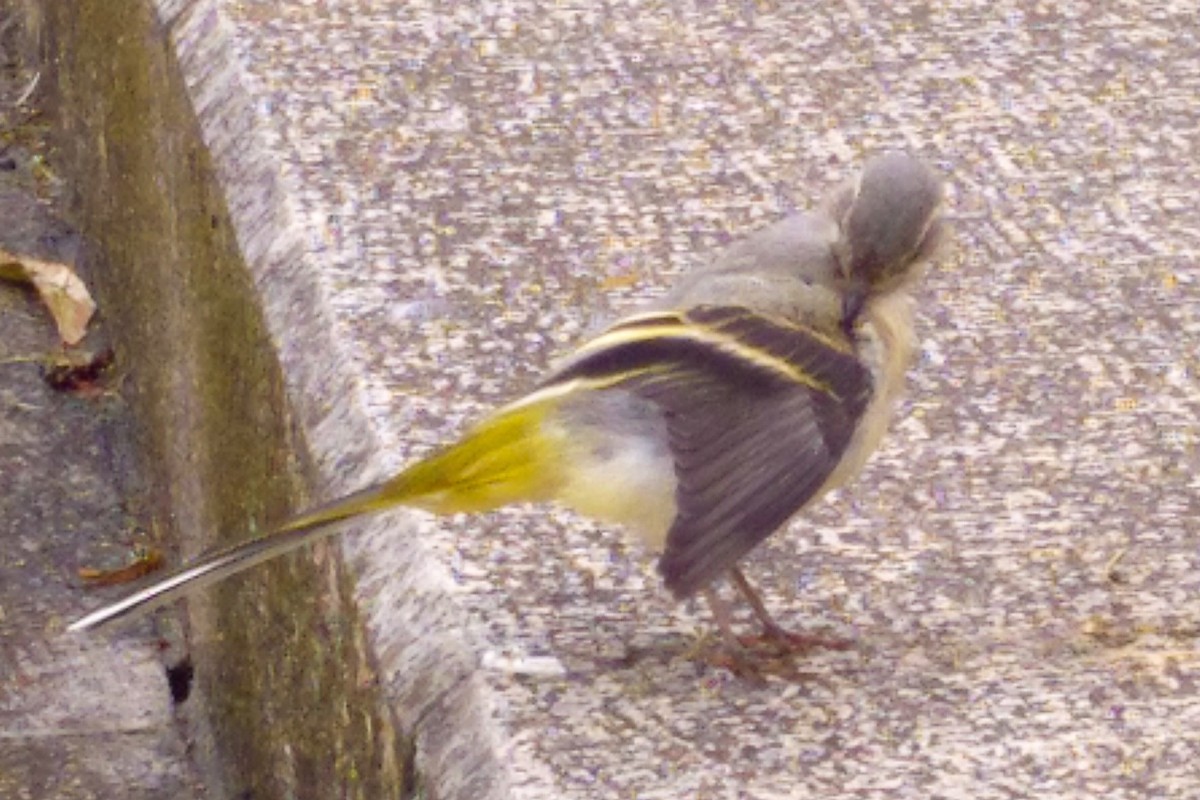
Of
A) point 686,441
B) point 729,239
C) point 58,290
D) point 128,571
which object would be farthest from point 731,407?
point 58,290

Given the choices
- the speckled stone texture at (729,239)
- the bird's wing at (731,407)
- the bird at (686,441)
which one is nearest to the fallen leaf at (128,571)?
Result: the speckled stone texture at (729,239)

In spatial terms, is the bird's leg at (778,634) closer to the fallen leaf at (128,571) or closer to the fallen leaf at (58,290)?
the fallen leaf at (128,571)

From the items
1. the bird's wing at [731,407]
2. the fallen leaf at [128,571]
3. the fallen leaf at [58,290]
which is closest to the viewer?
the bird's wing at [731,407]

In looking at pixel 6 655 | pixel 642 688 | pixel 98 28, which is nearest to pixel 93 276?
pixel 98 28

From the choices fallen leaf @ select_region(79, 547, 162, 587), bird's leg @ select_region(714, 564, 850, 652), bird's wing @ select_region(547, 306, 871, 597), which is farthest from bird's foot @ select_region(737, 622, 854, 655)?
fallen leaf @ select_region(79, 547, 162, 587)

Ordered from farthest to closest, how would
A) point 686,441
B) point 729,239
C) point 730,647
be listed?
point 729,239, point 730,647, point 686,441

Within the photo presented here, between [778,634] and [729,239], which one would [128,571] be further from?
[778,634]

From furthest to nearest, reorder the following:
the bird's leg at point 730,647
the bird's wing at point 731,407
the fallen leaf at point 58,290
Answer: the fallen leaf at point 58,290
the bird's leg at point 730,647
the bird's wing at point 731,407
